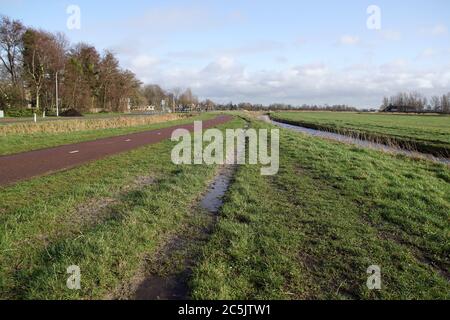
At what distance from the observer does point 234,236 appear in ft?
17.8

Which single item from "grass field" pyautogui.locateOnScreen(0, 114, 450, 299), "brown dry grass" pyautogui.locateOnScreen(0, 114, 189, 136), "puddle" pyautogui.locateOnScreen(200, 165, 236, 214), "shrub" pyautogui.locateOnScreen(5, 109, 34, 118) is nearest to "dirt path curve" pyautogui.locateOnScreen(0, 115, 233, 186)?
"grass field" pyautogui.locateOnScreen(0, 114, 450, 299)

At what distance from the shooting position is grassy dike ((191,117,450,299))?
3.96 meters

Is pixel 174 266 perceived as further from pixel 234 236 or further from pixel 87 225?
pixel 87 225

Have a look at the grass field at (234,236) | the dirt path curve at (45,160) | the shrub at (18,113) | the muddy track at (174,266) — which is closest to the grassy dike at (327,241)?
the grass field at (234,236)

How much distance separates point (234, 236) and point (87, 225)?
247cm

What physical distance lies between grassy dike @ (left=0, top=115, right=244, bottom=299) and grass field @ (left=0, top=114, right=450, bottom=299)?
0.07 ft

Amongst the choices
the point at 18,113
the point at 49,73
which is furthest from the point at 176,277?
the point at 49,73

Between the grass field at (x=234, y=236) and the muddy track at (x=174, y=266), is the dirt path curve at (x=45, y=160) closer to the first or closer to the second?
the grass field at (x=234, y=236)

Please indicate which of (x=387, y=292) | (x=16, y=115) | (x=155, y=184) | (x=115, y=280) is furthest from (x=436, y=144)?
(x=16, y=115)

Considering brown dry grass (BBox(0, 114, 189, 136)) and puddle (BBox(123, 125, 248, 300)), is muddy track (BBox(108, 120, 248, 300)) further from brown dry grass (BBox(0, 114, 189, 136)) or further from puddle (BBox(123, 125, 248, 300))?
brown dry grass (BBox(0, 114, 189, 136))

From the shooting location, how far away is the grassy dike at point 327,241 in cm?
396

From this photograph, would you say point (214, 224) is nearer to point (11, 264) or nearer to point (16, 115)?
point (11, 264)
